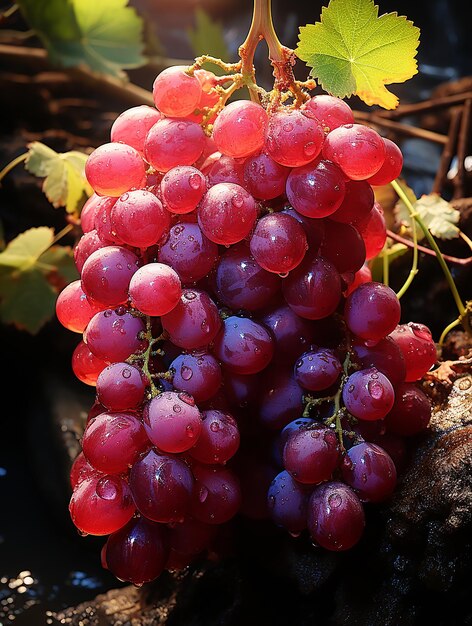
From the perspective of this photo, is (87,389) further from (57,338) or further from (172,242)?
(172,242)

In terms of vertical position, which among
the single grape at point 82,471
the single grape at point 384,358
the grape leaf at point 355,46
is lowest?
the single grape at point 82,471

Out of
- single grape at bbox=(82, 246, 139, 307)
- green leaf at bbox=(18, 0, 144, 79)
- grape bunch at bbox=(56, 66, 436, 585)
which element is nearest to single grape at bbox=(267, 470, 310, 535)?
grape bunch at bbox=(56, 66, 436, 585)

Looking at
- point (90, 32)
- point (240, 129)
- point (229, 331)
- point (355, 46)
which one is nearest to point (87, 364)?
point (229, 331)

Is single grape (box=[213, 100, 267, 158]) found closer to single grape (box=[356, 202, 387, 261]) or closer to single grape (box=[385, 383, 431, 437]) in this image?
single grape (box=[356, 202, 387, 261])

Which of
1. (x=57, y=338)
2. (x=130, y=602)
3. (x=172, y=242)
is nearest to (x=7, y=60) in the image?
(x=57, y=338)

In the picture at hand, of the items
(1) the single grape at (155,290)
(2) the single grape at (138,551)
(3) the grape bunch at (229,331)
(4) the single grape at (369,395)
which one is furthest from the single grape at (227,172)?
(2) the single grape at (138,551)

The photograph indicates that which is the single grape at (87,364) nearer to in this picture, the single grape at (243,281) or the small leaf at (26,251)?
the single grape at (243,281)

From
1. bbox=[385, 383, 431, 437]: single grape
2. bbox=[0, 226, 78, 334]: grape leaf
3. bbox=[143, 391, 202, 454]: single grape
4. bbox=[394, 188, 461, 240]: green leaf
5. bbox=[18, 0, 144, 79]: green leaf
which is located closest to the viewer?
bbox=[143, 391, 202, 454]: single grape
